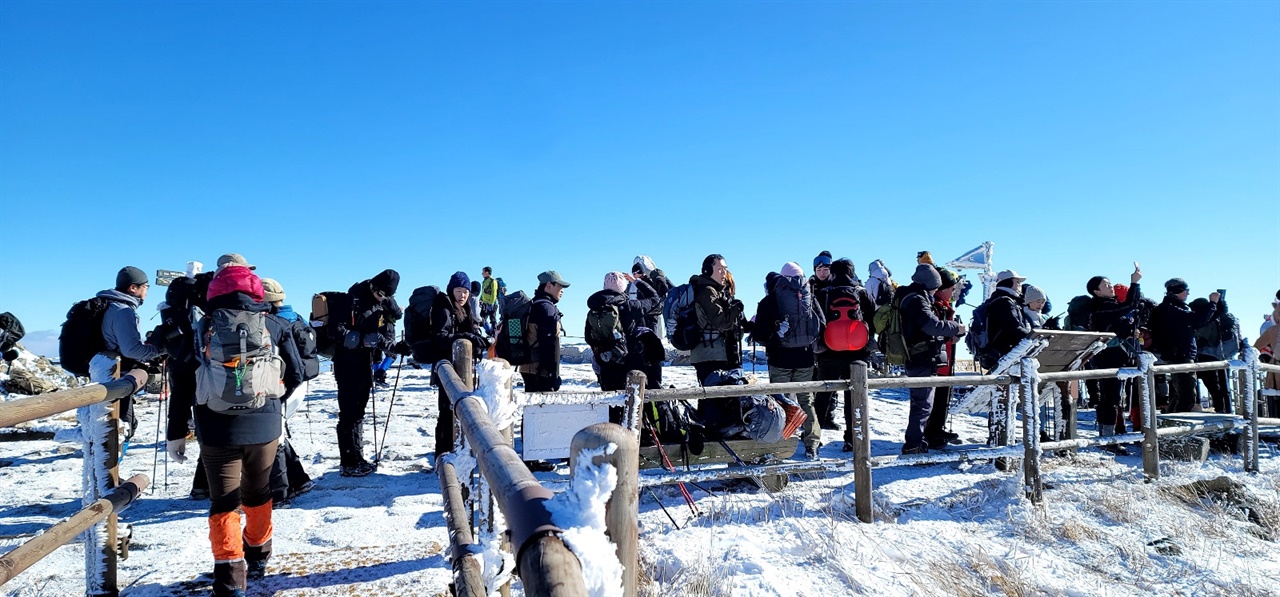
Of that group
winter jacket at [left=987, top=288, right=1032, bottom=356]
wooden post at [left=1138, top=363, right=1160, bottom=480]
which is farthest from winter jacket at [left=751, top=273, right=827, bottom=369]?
wooden post at [left=1138, top=363, right=1160, bottom=480]

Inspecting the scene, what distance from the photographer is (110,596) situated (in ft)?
11.0

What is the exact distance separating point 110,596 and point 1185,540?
676cm

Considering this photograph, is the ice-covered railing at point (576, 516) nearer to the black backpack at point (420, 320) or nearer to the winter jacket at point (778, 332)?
the black backpack at point (420, 320)

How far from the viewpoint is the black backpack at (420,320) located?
635 cm

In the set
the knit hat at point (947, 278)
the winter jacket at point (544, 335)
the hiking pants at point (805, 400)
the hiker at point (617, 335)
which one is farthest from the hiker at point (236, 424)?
the knit hat at point (947, 278)

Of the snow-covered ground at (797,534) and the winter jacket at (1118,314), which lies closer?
the snow-covered ground at (797,534)

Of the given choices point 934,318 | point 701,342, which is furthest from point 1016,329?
point 701,342

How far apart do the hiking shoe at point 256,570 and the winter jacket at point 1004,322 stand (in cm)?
642

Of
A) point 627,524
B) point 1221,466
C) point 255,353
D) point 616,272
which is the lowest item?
point 1221,466

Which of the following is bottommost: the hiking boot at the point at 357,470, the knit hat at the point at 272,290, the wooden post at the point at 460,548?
the hiking boot at the point at 357,470

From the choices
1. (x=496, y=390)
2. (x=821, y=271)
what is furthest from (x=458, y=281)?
(x=496, y=390)

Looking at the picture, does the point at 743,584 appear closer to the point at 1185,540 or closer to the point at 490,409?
the point at 490,409

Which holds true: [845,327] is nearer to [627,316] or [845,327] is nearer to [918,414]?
[918,414]

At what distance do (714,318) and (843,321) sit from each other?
1.38 meters
